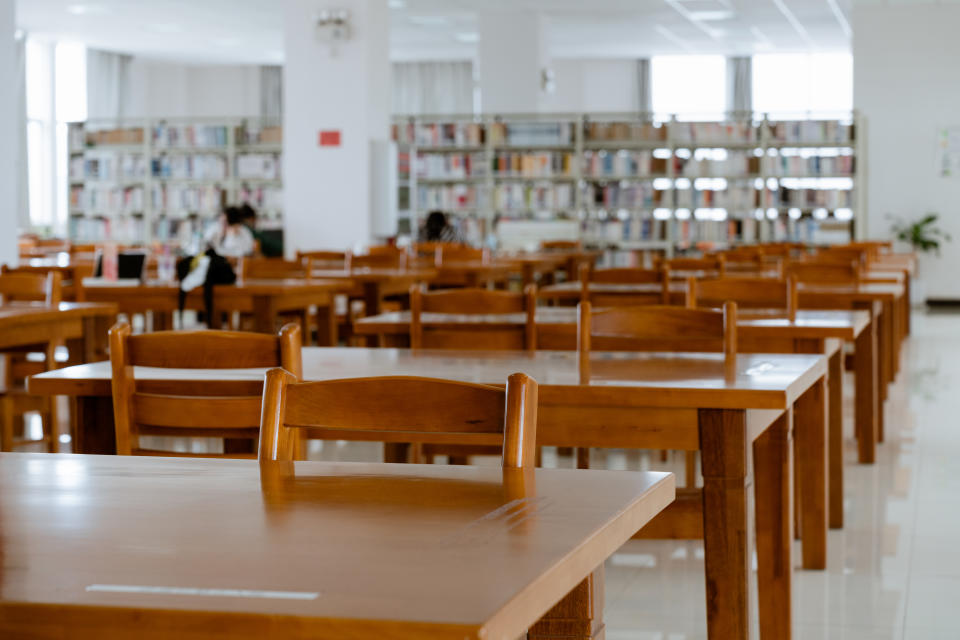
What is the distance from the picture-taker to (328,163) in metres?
10.8

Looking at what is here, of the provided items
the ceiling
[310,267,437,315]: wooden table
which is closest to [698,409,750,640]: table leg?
[310,267,437,315]: wooden table

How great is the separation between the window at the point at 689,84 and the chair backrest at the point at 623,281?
1293cm

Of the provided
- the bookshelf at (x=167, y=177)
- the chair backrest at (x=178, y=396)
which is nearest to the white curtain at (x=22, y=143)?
the bookshelf at (x=167, y=177)

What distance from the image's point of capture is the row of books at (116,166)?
13117 millimetres

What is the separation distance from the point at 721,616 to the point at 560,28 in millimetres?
Result: 13682

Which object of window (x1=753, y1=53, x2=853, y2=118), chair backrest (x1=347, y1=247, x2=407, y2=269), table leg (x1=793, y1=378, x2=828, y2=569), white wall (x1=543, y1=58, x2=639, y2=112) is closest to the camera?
table leg (x1=793, y1=378, x2=828, y2=569)

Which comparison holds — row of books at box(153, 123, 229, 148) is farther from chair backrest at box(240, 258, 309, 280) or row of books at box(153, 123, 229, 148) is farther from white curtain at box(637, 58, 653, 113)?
white curtain at box(637, 58, 653, 113)

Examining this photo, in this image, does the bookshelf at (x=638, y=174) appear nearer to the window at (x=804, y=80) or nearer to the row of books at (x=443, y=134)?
the row of books at (x=443, y=134)

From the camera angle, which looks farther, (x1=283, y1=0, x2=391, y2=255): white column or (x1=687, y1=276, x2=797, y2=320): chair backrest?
(x1=283, y1=0, x2=391, y2=255): white column

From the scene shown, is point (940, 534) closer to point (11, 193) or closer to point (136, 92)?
point (11, 193)

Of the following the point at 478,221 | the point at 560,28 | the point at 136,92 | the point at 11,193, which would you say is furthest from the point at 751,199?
the point at 136,92

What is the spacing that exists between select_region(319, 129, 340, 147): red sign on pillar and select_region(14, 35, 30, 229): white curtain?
5663 mm

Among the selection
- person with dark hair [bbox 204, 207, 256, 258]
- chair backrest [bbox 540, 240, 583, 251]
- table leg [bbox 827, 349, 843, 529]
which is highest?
person with dark hair [bbox 204, 207, 256, 258]

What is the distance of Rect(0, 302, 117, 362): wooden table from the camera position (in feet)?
12.7
